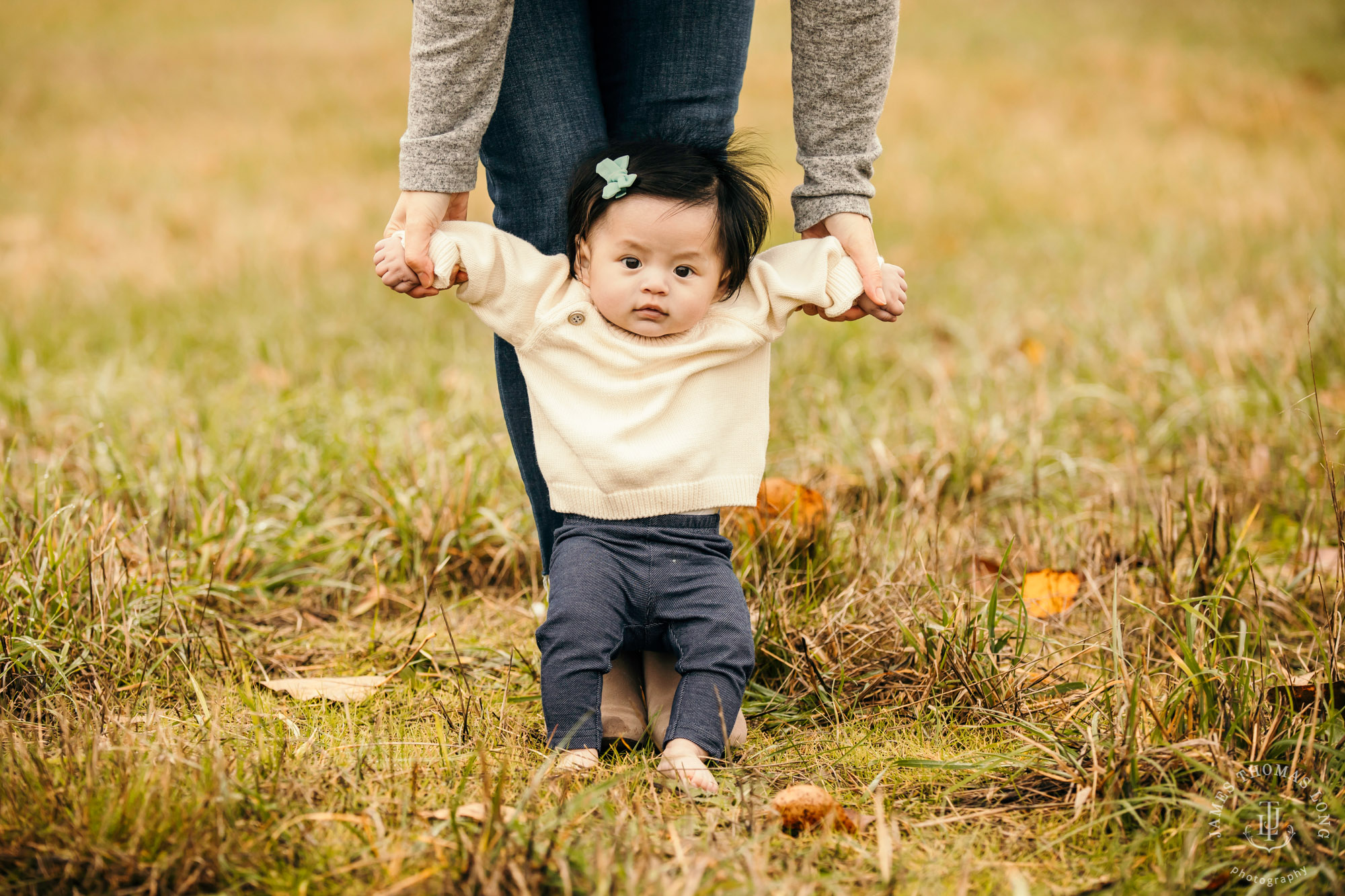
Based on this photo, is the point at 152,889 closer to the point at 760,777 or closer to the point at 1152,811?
the point at 760,777

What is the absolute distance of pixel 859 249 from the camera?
1.81 m

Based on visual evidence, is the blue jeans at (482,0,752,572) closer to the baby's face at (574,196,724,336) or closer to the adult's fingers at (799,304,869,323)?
the baby's face at (574,196,724,336)

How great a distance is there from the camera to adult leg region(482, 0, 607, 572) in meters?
1.83

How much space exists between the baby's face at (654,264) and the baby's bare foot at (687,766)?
71 centimetres

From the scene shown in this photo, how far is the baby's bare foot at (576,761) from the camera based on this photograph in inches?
61.0

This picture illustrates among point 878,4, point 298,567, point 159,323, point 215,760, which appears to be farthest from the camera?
point 159,323

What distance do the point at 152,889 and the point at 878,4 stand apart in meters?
1.71

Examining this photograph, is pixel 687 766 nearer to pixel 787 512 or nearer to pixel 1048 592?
pixel 787 512

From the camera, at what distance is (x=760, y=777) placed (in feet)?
5.18

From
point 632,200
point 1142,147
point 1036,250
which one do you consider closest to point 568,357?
point 632,200

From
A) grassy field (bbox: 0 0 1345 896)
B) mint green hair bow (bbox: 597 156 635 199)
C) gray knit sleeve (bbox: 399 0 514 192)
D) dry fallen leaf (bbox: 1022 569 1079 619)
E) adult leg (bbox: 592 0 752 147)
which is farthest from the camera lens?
dry fallen leaf (bbox: 1022 569 1079 619)

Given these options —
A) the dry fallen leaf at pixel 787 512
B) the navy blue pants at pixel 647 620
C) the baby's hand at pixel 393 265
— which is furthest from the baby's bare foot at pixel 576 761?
the baby's hand at pixel 393 265

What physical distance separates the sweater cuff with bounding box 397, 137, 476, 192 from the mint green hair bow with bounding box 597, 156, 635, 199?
0.23m

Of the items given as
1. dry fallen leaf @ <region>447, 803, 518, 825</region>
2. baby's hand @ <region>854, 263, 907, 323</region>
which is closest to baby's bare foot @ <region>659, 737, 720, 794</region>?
dry fallen leaf @ <region>447, 803, 518, 825</region>
